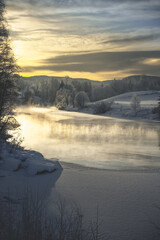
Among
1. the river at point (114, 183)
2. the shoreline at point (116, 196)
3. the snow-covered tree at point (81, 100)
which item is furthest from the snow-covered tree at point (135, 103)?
the shoreline at point (116, 196)

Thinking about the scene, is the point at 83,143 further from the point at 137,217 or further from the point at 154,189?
the point at 137,217

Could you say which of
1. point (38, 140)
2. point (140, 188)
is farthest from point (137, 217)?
point (38, 140)

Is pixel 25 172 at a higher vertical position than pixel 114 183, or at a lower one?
higher

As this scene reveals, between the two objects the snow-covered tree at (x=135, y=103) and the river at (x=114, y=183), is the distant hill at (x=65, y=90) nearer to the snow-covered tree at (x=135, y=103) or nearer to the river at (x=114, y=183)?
the snow-covered tree at (x=135, y=103)

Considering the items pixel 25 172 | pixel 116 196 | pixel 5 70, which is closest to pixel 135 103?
pixel 5 70

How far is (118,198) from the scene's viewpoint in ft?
27.6

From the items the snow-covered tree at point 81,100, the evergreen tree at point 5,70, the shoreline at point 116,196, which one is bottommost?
the shoreline at point 116,196

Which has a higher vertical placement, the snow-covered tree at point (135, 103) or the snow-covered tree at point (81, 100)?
the snow-covered tree at point (81, 100)

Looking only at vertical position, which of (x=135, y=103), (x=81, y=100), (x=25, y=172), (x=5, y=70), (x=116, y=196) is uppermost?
(x=81, y=100)

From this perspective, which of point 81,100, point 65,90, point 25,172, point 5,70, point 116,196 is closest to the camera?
point 116,196

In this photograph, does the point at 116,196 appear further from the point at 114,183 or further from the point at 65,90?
the point at 65,90

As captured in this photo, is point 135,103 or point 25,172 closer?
point 25,172

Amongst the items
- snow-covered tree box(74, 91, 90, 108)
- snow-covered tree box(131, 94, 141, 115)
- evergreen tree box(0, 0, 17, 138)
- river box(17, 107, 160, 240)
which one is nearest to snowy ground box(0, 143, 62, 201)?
river box(17, 107, 160, 240)

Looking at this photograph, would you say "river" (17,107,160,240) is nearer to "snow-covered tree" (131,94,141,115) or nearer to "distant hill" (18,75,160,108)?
"snow-covered tree" (131,94,141,115)
